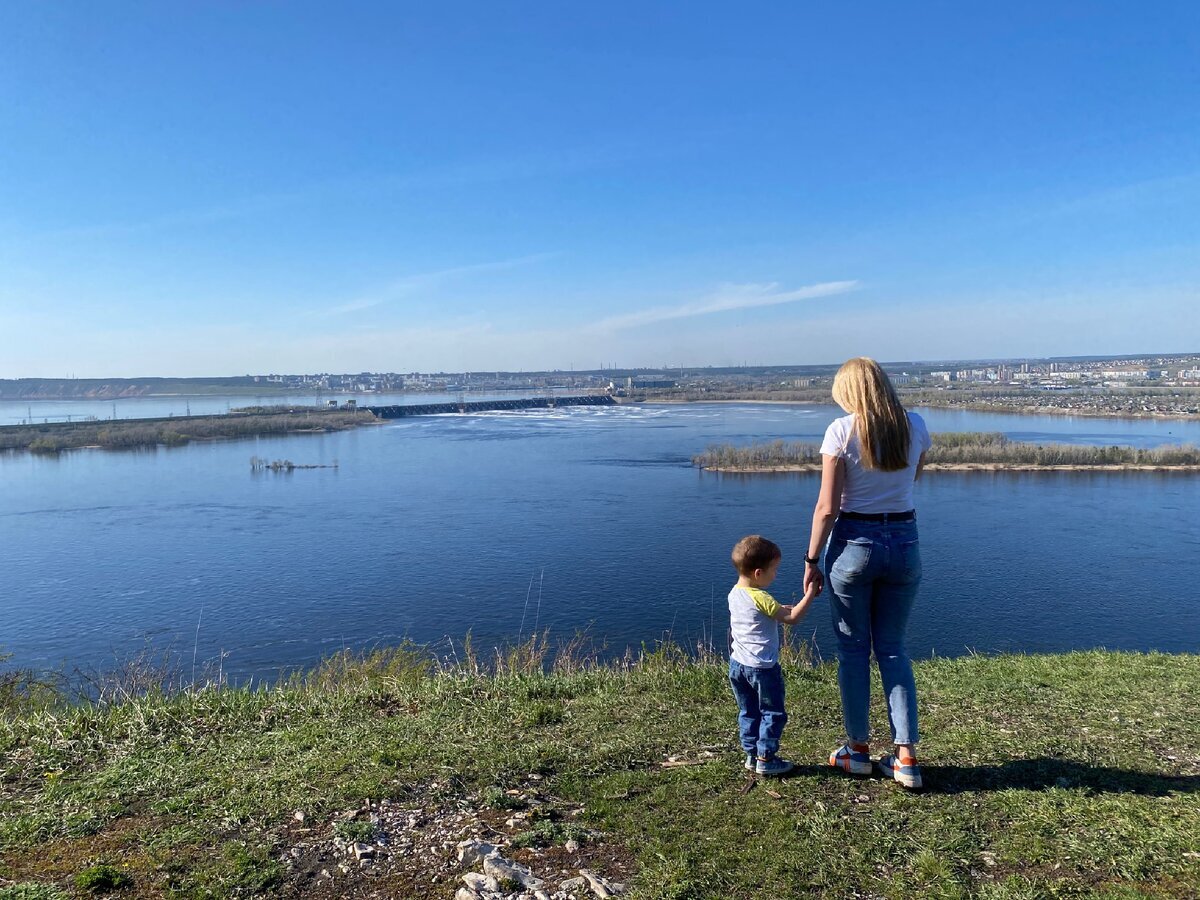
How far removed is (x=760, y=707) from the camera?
3.50 meters

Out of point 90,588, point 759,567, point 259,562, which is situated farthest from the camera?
point 259,562

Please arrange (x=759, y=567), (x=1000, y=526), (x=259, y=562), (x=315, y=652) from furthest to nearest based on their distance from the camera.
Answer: (x=1000, y=526) < (x=259, y=562) < (x=315, y=652) < (x=759, y=567)

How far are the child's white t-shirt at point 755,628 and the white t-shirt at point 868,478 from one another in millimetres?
565

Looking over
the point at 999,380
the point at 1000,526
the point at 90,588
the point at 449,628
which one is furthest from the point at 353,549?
the point at 999,380

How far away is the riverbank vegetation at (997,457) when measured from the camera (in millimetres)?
47406

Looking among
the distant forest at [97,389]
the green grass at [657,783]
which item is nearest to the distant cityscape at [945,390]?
the distant forest at [97,389]

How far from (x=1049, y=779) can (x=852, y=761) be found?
0.81 m

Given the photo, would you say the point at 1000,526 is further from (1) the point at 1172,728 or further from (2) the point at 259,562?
(1) the point at 1172,728

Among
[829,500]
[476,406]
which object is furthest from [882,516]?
[476,406]

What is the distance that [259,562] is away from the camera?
1022 inches

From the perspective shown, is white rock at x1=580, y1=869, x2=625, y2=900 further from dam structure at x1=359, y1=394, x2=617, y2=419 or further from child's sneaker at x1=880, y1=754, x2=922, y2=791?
dam structure at x1=359, y1=394, x2=617, y2=419

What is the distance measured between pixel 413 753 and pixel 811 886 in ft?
6.46

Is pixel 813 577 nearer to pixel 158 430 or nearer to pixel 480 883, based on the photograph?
pixel 480 883

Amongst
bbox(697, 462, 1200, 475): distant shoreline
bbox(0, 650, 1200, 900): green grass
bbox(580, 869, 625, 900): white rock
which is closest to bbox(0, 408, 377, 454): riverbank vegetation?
bbox(697, 462, 1200, 475): distant shoreline
